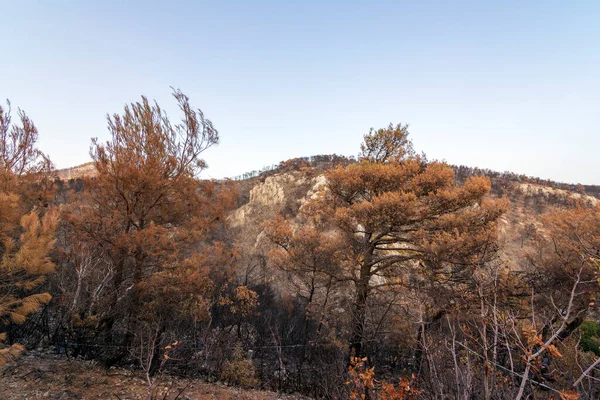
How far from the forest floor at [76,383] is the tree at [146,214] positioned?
1.01 meters

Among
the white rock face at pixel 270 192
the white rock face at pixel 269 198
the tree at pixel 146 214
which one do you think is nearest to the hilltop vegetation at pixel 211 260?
the tree at pixel 146 214

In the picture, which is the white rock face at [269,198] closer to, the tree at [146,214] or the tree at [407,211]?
the tree at [407,211]

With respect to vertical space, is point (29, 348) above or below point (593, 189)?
below

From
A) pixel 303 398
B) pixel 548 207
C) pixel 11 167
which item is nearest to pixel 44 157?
pixel 11 167

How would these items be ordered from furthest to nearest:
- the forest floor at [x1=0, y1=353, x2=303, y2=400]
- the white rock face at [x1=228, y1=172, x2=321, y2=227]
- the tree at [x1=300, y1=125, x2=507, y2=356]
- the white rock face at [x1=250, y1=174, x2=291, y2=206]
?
the white rock face at [x1=250, y1=174, x2=291, y2=206] < the white rock face at [x1=228, y1=172, x2=321, y2=227] < the tree at [x1=300, y1=125, x2=507, y2=356] < the forest floor at [x1=0, y1=353, x2=303, y2=400]

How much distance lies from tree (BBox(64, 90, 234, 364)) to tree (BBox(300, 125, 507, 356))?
4649mm

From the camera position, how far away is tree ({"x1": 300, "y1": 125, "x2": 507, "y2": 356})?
838cm

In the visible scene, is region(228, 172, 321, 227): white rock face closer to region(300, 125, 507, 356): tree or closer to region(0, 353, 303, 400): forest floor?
region(300, 125, 507, 356): tree

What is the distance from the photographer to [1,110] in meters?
8.75

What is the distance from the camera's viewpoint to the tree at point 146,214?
652cm

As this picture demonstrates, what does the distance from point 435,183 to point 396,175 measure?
1234mm

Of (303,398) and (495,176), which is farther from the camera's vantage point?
(495,176)

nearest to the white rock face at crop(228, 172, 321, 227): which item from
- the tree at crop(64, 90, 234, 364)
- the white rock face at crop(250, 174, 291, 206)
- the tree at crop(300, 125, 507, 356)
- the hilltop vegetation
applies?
the white rock face at crop(250, 174, 291, 206)

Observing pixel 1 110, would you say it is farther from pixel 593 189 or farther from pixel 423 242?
pixel 593 189
